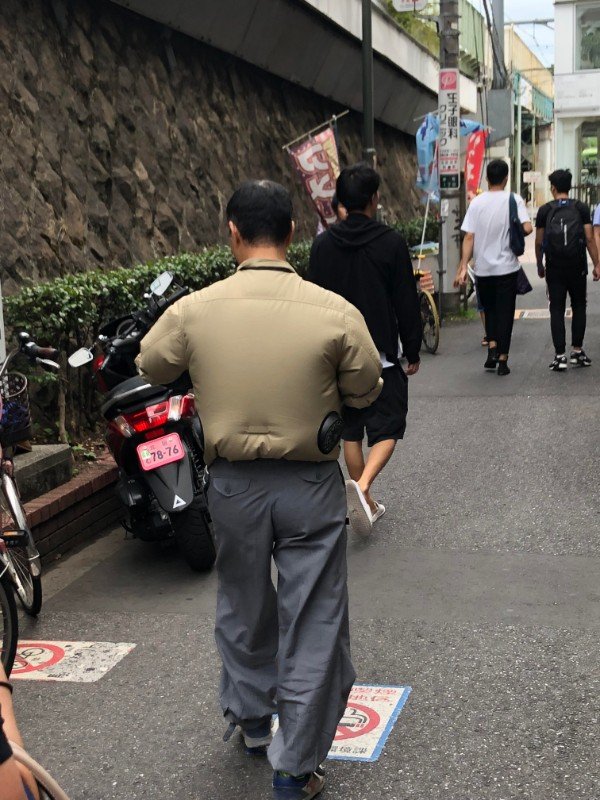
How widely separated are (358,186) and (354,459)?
158cm

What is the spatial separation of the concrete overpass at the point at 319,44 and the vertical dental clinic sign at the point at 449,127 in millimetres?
2124

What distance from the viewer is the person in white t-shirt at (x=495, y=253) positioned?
1071 cm

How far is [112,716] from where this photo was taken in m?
4.19

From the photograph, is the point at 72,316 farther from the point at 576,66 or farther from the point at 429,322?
the point at 576,66

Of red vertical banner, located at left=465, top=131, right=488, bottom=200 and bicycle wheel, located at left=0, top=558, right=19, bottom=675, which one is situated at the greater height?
red vertical banner, located at left=465, top=131, right=488, bottom=200

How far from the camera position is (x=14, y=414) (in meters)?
5.25

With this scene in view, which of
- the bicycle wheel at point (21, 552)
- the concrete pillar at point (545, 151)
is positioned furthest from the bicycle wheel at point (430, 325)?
the concrete pillar at point (545, 151)

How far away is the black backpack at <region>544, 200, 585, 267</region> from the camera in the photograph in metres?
10.7

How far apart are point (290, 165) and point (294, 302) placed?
1346cm

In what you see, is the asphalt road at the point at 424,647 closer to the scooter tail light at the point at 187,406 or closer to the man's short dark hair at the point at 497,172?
the scooter tail light at the point at 187,406

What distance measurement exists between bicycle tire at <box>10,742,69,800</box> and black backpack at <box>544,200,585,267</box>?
9.41m

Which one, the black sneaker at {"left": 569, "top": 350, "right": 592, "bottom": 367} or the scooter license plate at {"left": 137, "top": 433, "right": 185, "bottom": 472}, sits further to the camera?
the black sneaker at {"left": 569, "top": 350, "right": 592, "bottom": 367}

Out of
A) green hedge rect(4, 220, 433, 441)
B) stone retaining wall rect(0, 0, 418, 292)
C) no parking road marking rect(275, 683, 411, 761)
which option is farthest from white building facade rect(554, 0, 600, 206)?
no parking road marking rect(275, 683, 411, 761)

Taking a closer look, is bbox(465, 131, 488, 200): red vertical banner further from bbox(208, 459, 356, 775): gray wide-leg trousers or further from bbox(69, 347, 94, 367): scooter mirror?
bbox(208, 459, 356, 775): gray wide-leg trousers
